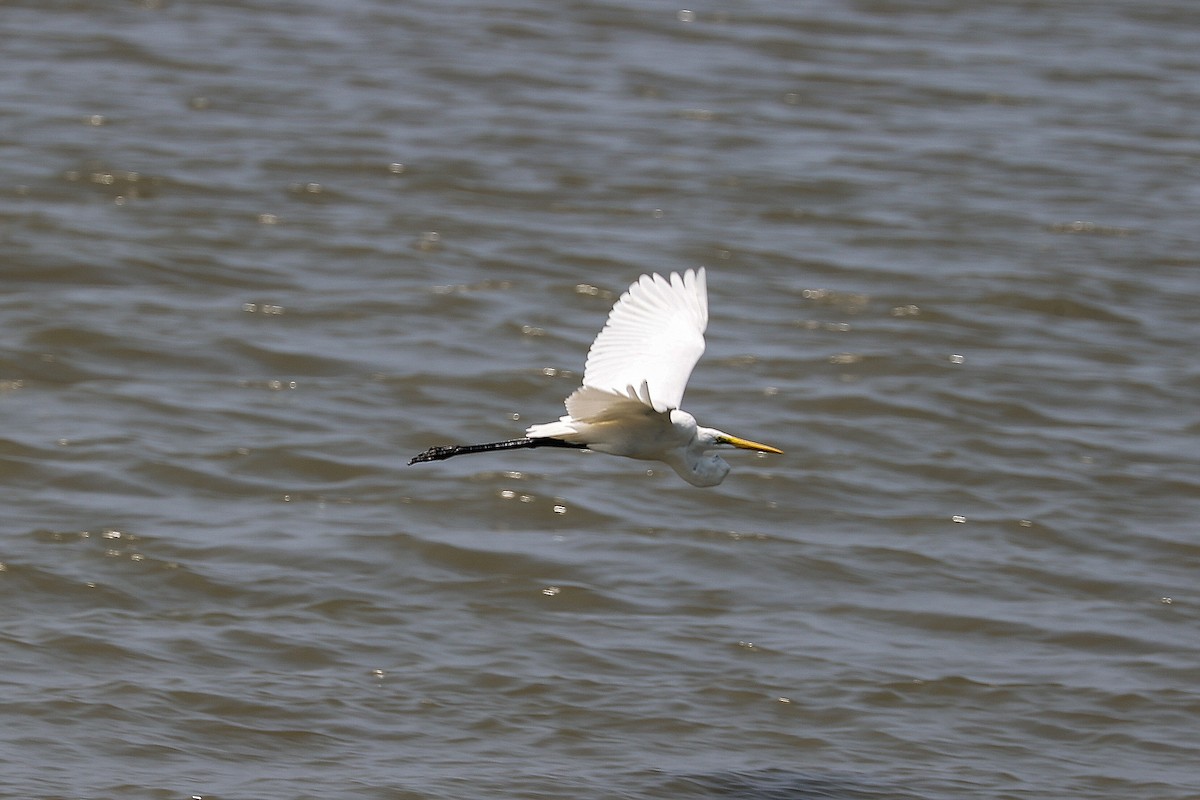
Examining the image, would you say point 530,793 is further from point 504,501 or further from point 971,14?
point 971,14

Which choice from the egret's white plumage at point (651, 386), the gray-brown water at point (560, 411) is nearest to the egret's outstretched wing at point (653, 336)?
the egret's white plumage at point (651, 386)

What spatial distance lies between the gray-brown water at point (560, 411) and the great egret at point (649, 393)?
3.32 feet

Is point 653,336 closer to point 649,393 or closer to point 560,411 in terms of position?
point 649,393

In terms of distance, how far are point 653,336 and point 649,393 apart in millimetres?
688

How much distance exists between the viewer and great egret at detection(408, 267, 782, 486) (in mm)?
5363

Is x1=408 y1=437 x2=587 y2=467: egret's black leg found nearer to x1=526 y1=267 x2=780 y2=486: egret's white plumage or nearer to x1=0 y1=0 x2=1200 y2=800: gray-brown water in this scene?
x1=526 y1=267 x2=780 y2=486: egret's white plumage

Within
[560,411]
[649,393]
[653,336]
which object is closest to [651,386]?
[653,336]

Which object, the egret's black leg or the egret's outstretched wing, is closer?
the egret's black leg

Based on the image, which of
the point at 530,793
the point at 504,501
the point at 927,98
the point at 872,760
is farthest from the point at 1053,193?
the point at 530,793

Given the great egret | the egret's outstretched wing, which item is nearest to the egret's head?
the great egret

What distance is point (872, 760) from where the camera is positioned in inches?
240

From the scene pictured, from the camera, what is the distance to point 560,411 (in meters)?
8.64

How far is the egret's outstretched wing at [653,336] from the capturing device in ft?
19.0

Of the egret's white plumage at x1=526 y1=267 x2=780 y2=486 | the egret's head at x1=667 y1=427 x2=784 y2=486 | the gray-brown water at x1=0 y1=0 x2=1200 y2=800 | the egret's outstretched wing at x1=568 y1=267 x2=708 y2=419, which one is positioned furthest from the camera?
the gray-brown water at x1=0 y1=0 x2=1200 y2=800
